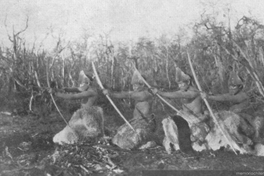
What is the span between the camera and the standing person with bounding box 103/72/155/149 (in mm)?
6379

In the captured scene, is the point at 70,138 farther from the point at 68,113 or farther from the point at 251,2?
the point at 251,2

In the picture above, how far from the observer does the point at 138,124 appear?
6641mm

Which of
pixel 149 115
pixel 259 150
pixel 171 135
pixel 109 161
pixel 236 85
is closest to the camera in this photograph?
pixel 109 161

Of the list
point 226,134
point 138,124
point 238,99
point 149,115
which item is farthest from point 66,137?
point 238,99

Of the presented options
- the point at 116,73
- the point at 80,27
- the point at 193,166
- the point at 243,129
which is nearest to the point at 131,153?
the point at 193,166

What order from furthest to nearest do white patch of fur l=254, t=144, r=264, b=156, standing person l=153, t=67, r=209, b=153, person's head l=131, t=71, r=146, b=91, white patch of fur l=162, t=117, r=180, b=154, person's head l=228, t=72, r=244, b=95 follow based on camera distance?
person's head l=131, t=71, r=146, b=91, person's head l=228, t=72, r=244, b=95, standing person l=153, t=67, r=209, b=153, white patch of fur l=162, t=117, r=180, b=154, white patch of fur l=254, t=144, r=264, b=156

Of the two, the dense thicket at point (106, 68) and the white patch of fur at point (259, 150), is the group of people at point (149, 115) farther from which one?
the dense thicket at point (106, 68)

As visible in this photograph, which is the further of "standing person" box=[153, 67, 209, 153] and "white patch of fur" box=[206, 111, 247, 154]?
"standing person" box=[153, 67, 209, 153]

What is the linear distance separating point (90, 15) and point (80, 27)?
61 centimetres

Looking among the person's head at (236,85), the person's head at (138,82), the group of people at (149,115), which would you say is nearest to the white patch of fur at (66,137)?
the group of people at (149,115)

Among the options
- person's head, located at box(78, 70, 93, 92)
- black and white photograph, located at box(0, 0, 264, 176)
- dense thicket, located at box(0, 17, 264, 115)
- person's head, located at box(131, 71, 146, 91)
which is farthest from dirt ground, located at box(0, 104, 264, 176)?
dense thicket, located at box(0, 17, 264, 115)

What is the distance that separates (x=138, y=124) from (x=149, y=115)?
15.7 inches

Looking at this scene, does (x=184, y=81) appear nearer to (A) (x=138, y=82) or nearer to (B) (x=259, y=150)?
(A) (x=138, y=82)

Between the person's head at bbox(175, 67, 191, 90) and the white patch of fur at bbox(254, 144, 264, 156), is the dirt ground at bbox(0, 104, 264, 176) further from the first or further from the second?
the person's head at bbox(175, 67, 191, 90)
